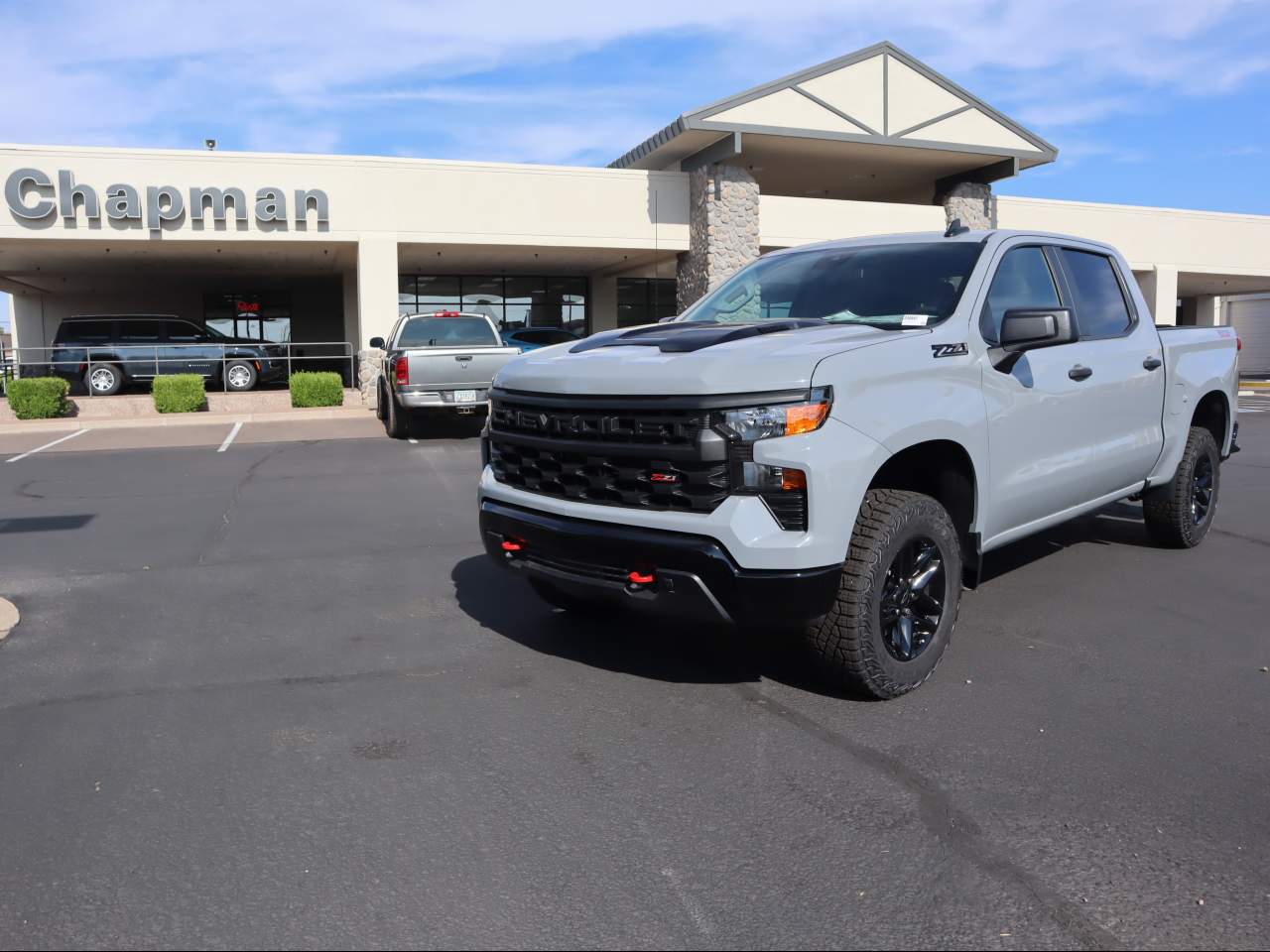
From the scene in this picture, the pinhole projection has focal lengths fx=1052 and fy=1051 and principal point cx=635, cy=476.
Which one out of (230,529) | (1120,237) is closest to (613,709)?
(230,529)

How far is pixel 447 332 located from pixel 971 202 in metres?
14.5

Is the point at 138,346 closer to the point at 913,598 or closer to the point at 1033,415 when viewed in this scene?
the point at 1033,415

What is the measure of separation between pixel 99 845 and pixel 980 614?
424cm

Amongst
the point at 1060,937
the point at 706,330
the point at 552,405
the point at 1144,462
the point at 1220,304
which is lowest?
the point at 1060,937

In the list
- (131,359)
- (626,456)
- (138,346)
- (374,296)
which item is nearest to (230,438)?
(374,296)

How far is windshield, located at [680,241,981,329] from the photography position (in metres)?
4.93

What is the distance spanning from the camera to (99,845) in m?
3.19

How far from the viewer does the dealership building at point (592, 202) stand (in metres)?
19.8

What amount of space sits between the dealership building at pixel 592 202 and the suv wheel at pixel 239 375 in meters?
1.27

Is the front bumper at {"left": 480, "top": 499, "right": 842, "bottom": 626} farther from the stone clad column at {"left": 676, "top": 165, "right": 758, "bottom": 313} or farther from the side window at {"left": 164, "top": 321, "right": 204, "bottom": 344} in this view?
the side window at {"left": 164, "top": 321, "right": 204, "bottom": 344}

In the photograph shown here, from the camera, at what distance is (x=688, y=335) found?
15.2 ft

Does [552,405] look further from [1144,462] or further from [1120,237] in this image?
[1120,237]

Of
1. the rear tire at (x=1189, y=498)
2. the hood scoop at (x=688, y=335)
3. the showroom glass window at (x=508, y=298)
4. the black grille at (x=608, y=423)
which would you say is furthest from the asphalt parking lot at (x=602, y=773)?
the showroom glass window at (x=508, y=298)

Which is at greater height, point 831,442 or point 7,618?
point 831,442
